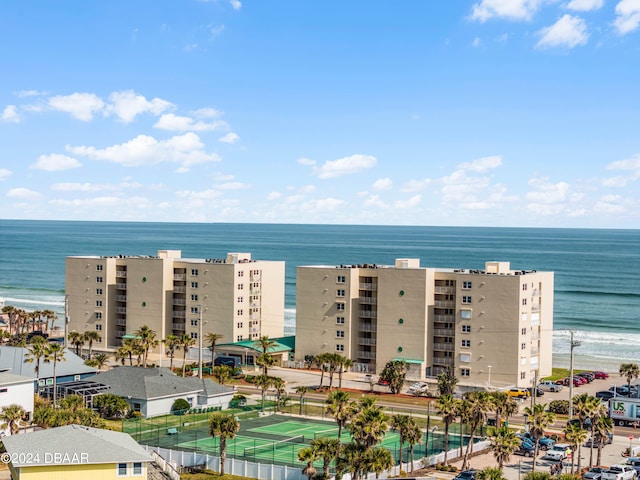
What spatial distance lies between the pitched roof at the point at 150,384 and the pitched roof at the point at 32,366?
7.53 ft

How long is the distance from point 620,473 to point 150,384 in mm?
40605

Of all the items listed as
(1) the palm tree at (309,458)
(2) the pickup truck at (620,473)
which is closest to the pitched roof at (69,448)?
(1) the palm tree at (309,458)

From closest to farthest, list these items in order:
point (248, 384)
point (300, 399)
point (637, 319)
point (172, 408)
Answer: point (172, 408)
point (300, 399)
point (248, 384)
point (637, 319)

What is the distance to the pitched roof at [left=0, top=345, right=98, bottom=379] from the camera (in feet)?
249

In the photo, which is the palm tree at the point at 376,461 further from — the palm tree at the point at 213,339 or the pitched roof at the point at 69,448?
the palm tree at the point at 213,339

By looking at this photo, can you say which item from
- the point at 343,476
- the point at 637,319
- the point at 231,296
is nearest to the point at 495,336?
the point at 231,296

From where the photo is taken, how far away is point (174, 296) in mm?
112000

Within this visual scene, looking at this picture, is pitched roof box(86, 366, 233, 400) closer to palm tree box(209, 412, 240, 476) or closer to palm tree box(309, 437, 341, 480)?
palm tree box(209, 412, 240, 476)

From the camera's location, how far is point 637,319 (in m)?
146

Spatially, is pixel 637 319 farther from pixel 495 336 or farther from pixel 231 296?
pixel 231 296

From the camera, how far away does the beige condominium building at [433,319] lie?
89.9 meters

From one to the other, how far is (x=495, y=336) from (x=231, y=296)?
115 feet

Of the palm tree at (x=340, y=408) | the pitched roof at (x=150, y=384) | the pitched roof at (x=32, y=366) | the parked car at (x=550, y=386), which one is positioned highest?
the palm tree at (x=340, y=408)

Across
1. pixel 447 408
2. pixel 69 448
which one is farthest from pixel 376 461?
pixel 69 448
